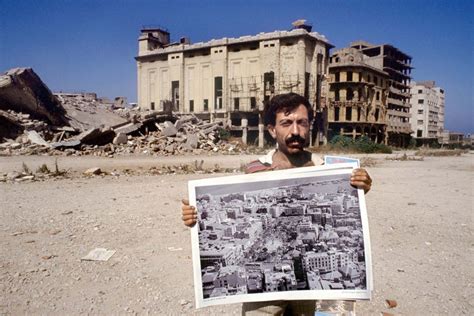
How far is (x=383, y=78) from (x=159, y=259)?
5074cm

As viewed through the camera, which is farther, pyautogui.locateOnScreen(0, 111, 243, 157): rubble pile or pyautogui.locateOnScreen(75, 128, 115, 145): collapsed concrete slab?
pyautogui.locateOnScreen(75, 128, 115, 145): collapsed concrete slab

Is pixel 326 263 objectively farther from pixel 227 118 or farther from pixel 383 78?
pixel 383 78

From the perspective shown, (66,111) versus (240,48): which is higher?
(240,48)

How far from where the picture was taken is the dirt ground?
3.06m

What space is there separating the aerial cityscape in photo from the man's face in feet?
0.88

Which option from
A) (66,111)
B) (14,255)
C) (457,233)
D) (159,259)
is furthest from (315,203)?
(66,111)

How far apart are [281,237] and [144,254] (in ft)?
9.33

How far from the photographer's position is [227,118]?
125 feet

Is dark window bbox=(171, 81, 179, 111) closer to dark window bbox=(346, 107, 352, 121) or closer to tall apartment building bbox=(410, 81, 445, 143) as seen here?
dark window bbox=(346, 107, 352, 121)

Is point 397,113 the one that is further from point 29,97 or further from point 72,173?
point 72,173

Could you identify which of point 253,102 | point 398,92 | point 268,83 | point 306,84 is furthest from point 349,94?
point 398,92

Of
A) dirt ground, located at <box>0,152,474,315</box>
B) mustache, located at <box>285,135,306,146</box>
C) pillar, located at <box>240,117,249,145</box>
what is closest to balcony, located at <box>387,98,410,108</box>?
pillar, located at <box>240,117,249,145</box>

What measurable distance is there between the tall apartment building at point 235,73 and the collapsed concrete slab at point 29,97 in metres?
16.2

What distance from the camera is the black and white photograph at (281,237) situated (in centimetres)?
171
